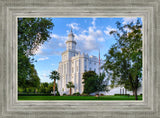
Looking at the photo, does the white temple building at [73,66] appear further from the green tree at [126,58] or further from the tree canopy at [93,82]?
the green tree at [126,58]

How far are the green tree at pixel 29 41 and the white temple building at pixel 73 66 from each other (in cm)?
44

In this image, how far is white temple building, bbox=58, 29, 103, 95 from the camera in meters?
2.31

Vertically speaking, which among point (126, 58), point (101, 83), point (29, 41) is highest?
point (29, 41)

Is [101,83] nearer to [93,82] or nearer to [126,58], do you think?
[93,82]

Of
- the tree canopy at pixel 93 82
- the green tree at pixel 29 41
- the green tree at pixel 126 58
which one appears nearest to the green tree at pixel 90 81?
the tree canopy at pixel 93 82

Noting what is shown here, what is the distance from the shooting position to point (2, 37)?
1.57 m

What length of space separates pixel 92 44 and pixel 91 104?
46.8 inches

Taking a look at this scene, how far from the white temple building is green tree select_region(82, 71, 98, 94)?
7cm

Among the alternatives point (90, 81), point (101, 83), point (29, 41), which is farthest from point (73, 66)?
point (29, 41)

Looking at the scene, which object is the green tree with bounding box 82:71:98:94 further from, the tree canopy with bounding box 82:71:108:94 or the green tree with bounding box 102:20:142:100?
the green tree with bounding box 102:20:142:100

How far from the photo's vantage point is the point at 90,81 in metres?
2.35

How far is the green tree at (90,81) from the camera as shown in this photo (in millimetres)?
2304

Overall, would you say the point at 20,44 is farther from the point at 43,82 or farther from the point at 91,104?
the point at 91,104

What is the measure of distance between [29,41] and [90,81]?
124cm
